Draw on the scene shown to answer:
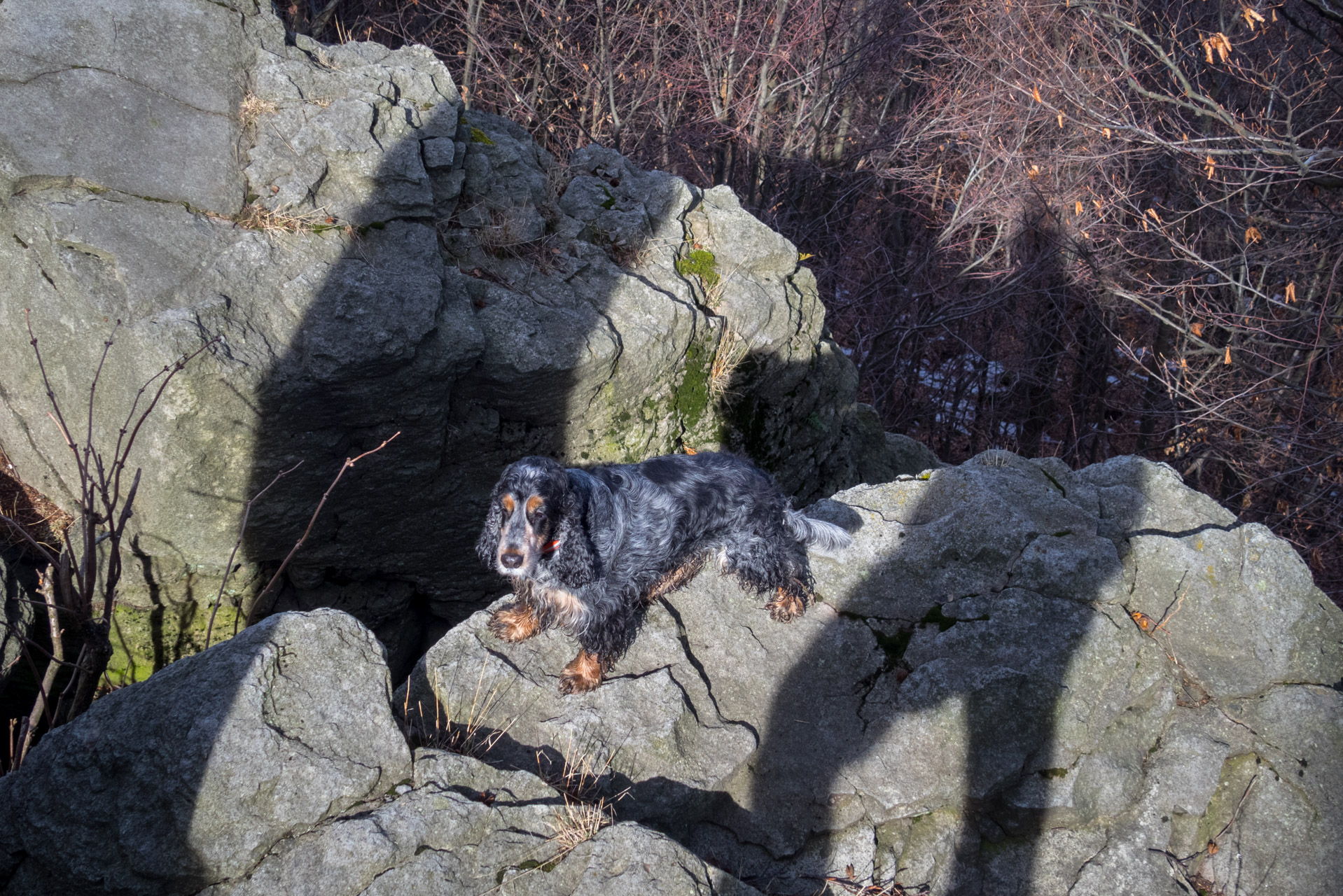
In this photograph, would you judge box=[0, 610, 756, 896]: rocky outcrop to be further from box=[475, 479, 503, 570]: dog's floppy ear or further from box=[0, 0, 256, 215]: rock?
box=[0, 0, 256, 215]: rock

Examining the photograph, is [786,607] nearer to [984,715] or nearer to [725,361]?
[984,715]

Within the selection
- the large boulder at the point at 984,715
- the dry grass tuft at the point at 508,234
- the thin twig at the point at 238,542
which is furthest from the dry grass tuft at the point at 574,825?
the dry grass tuft at the point at 508,234

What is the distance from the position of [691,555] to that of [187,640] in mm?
2867

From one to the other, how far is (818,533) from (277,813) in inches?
108

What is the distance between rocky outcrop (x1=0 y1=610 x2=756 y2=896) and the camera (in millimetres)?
2637

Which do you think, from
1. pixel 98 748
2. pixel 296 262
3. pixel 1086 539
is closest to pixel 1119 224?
pixel 1086 539

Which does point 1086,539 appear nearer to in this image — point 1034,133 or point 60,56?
point 60,56

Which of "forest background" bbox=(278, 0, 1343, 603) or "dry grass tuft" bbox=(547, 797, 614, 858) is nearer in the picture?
"dry grass tuft" bbox=(547, 797, 614, 858)

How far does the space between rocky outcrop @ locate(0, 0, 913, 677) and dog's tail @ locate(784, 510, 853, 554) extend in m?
1.61

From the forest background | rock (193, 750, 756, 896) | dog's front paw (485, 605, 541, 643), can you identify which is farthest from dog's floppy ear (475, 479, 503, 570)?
the forest background

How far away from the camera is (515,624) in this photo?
12.8 ft

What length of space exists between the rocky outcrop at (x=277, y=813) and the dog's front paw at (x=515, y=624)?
889 mm

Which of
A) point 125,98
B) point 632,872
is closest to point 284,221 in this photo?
point 125,98

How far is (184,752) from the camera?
9.01 feet
